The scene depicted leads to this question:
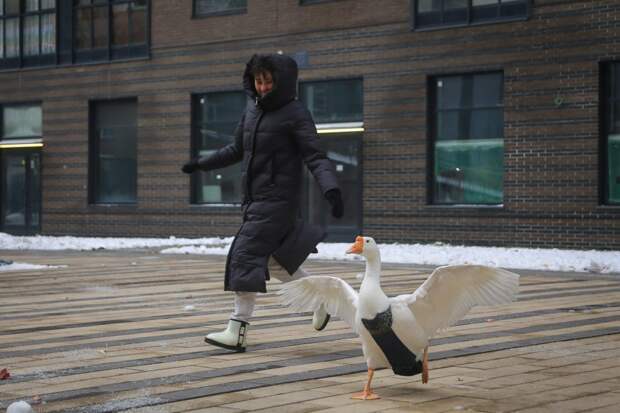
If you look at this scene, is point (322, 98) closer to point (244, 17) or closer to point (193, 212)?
point (244, 17)

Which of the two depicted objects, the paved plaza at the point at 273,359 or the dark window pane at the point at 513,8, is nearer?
the paved plaza at the point at 273,359

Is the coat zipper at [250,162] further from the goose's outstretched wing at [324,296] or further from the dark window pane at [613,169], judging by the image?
the dark window pane at [613,169]

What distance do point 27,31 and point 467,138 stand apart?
1425 centimetres

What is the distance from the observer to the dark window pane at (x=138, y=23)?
28984 mm

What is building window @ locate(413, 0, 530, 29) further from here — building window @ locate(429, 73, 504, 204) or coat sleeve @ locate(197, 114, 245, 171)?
coat sleeve @ locate(197, 114, 245, 171)

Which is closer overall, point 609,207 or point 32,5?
point 609,207

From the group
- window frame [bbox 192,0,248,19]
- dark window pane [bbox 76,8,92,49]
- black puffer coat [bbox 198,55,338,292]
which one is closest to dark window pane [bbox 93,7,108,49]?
dark window pane [bbox 76,8,92,49]

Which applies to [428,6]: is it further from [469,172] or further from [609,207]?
[609,207]

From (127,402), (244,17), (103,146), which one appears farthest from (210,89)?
(127,402)

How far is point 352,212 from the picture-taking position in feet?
82.9

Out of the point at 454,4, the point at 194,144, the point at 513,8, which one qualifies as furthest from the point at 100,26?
the point at 513,8

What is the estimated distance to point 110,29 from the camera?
29625 mm

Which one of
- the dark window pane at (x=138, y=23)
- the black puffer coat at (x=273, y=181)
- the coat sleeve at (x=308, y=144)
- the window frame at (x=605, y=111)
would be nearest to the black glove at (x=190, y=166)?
the black puffer coat at (x=273, y=181)

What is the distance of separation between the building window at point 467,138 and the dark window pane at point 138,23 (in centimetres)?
888
